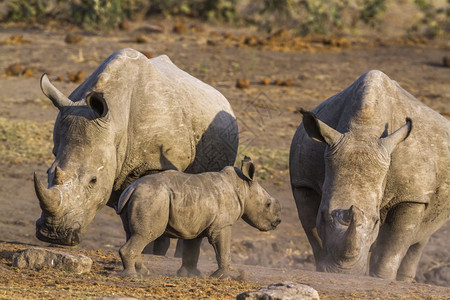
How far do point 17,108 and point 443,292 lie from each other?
37.0ft

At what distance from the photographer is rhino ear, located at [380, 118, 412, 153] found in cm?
855

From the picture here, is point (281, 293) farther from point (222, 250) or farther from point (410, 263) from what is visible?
point (410, 263)

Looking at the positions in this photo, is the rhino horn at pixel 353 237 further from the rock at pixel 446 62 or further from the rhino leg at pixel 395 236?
the rock at pixel 446 62

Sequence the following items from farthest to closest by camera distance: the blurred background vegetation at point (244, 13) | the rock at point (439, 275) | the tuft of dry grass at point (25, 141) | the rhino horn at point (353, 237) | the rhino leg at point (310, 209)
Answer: the blurred background vegetation at point (244, 13), the tuft of dry grass at point (25, 141), the rock at point (439, 275), the rhino leg at point (310, 209), the rhino horn at point (353, 237)

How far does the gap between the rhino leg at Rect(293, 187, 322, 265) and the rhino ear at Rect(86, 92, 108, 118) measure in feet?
8.08

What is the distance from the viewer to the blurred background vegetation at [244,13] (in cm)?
2319

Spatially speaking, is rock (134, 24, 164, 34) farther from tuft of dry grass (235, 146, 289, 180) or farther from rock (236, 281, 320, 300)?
rock (236, 281, 320, 300)

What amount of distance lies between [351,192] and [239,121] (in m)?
8.49

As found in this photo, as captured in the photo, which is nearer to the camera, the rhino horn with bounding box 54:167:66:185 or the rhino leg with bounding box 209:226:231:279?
the rhino leg with bounding box 209:226:231:279

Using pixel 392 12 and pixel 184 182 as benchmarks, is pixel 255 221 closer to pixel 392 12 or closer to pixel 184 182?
pixel 184 182

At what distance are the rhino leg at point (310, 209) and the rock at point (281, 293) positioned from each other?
320 cm

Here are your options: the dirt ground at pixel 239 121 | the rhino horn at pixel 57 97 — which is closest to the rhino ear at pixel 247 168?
the dirt ground at pixel 239 121

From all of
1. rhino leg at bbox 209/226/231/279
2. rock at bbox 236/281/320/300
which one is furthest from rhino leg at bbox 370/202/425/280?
rock at bbox 236/281/320/300

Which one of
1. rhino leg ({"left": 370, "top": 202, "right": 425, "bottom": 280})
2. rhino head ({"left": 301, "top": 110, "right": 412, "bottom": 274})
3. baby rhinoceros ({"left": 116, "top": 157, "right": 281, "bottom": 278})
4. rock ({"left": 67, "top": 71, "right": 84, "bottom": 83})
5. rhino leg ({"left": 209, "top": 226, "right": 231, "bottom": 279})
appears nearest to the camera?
baby rhinoceros ({"left": 116, "top": 157, "right": 281, "bottom": 278})
